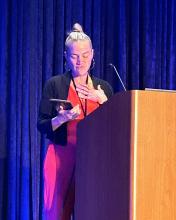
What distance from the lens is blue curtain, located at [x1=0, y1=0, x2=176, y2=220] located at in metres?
2.97

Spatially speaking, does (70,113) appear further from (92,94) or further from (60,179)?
(60,179)

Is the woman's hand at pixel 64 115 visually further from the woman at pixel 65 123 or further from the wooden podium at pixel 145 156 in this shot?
the wooden podium at pixel 145 156

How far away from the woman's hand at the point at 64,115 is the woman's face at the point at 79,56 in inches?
12.2

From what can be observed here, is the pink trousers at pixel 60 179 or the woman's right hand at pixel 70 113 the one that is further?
the pink trousers at pixel 60 179

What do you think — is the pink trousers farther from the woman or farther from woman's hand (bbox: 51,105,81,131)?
woman's hand (bbox: 51,105,81,131)

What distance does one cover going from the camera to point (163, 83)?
10.9 feet

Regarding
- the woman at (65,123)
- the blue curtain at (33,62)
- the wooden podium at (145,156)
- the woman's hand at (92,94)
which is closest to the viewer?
the wooden podium at (145,156)

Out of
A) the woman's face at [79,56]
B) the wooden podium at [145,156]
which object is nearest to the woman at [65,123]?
the woman's face at [79,56]

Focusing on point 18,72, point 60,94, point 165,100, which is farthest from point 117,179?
point 18,72

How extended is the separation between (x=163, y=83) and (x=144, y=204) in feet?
7.88

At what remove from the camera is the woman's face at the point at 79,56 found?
204cm

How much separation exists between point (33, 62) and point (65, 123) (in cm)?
112

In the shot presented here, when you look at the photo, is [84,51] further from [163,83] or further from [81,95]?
[163,83]

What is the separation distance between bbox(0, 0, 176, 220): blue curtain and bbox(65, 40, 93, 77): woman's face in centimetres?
98
